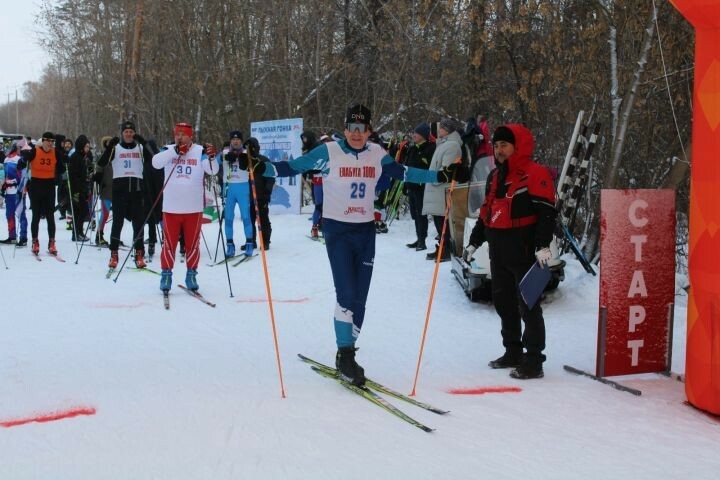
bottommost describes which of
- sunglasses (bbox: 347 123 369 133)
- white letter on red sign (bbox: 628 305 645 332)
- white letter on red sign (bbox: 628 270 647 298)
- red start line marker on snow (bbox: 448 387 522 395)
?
red start line marker on snow (bbox: 448 387 522 395)

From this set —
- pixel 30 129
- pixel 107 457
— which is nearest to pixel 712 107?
pixel 107 457

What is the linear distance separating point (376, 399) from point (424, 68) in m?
12.9

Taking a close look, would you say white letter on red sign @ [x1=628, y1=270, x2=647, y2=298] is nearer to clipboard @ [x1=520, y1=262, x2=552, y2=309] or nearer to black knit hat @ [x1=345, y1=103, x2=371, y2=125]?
clipboard @ [x1=520, y1=262, x2=552, y2=309]

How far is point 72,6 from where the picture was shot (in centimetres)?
3056

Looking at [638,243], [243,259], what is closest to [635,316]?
[638,243]

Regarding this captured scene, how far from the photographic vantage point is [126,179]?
993cm

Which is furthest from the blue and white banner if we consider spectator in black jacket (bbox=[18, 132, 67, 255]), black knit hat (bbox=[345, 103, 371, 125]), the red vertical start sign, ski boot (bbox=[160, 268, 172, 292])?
the red vertical start sign

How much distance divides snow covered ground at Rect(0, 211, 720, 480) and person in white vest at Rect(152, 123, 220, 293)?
2.05 feet

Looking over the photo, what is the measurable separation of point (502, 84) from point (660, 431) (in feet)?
38.2

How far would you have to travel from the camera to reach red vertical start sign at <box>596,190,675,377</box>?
4910mm

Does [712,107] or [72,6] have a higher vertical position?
[72,6]

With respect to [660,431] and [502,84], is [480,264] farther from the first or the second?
[502,84]

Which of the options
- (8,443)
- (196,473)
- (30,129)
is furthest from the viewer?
(30,129)

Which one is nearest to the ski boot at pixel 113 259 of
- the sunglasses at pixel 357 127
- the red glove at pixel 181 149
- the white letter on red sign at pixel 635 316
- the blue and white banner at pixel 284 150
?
the red glove at pixel 181 149
